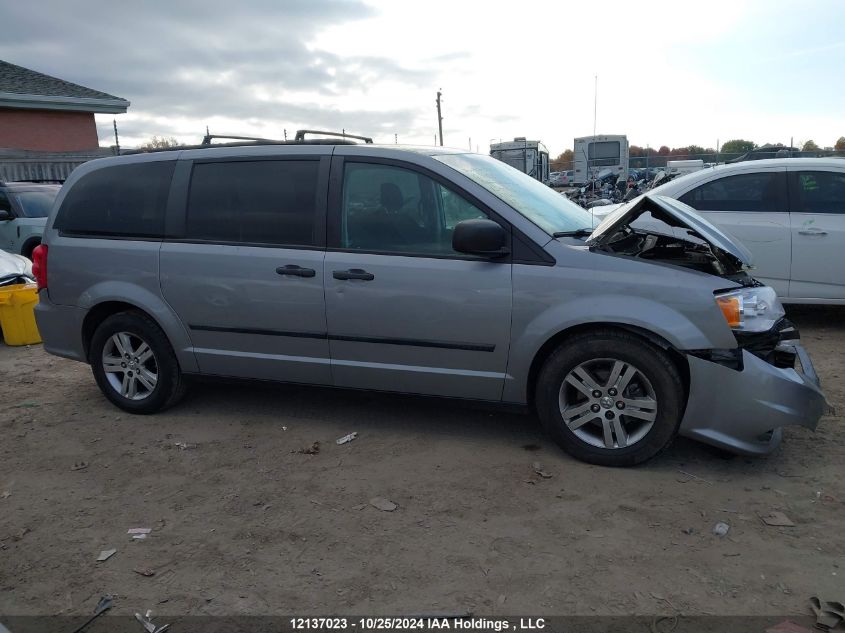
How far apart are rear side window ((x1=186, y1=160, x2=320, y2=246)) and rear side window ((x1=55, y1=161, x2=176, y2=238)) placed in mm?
280

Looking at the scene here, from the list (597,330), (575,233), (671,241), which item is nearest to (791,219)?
(671,241)

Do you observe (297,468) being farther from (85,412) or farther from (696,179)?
(696,179)

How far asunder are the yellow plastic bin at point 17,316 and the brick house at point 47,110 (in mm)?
13012

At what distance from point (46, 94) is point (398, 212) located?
18.4 m

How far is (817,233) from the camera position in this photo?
6641mm

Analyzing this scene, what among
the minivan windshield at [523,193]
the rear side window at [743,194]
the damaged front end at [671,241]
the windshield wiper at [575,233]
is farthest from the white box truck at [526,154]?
the damaged front end at [671,241]

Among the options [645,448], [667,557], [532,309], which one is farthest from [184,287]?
[667,557]

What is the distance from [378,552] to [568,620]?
91 cm

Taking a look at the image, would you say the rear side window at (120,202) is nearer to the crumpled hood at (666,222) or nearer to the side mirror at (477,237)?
the side mirror at (477,237)

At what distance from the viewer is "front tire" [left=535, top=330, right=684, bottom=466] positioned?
12.4 feet

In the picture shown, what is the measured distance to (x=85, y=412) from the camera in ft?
17.3

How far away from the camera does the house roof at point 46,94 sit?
1831 cm

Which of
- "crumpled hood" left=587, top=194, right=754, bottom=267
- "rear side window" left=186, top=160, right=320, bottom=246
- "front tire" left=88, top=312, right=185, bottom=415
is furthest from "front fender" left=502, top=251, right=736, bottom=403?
"front tire" left=88, top=312, right=185, bottom=415

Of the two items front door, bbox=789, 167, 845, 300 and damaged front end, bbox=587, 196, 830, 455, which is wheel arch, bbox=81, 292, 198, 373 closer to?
damaged front end, bbox=587, 196, 830, 455
